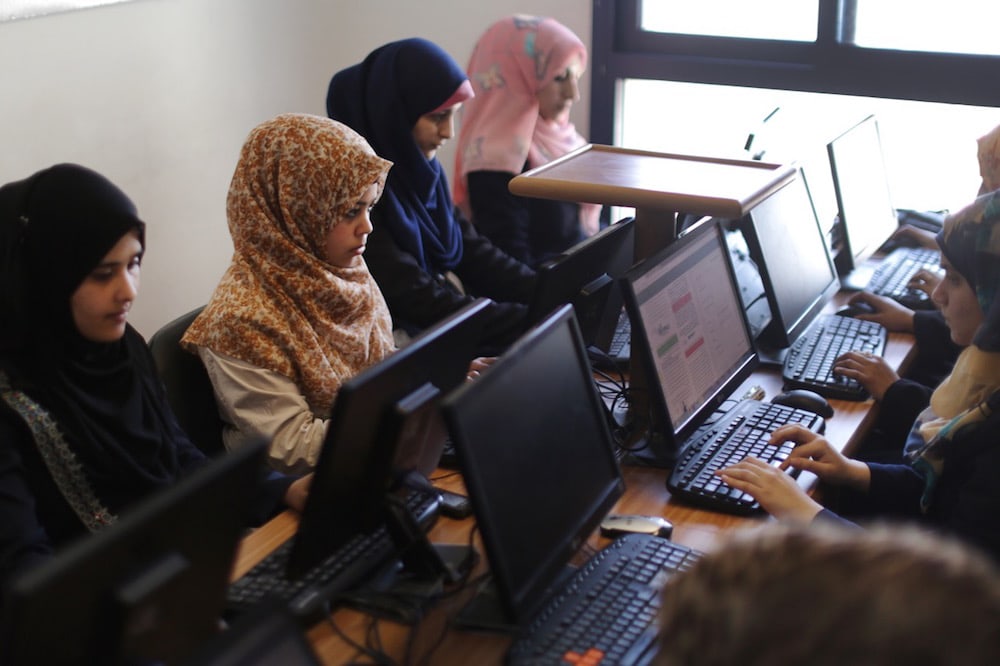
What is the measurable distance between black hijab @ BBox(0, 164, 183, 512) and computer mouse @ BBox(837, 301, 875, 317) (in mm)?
1763

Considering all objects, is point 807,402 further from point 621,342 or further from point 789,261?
point 789,261

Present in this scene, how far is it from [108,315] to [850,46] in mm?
2653

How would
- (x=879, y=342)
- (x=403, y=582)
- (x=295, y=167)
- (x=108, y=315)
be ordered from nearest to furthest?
(x=403, y=582), (x=108, y=315), (x=295, y=167), (x=879, y=342)

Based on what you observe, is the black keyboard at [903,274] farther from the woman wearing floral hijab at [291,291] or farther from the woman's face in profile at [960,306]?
the woman wearing floral hijab at [291,291]

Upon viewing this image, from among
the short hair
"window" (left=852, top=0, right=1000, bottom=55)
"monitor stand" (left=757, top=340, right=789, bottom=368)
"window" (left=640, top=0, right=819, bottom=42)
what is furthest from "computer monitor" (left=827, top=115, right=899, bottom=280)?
the short hair

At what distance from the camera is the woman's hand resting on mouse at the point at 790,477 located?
1.76m

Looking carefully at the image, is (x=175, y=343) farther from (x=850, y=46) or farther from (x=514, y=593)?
(x=850, y=46)

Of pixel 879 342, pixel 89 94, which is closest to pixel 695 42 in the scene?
pixel 879 342

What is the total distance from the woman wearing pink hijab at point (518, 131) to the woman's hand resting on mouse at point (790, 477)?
1.39m

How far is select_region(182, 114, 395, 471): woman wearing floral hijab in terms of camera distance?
2029 millimetres

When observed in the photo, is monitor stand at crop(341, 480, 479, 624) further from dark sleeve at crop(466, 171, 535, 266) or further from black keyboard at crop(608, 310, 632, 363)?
dark sleeve at crop(466, 171, 535, 266)

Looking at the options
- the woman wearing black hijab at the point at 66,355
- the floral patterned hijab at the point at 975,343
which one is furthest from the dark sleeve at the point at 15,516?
the floral patterned hijab at the point at 975,343

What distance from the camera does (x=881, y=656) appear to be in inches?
27.7

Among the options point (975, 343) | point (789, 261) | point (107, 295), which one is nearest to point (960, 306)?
point (975, 343)
